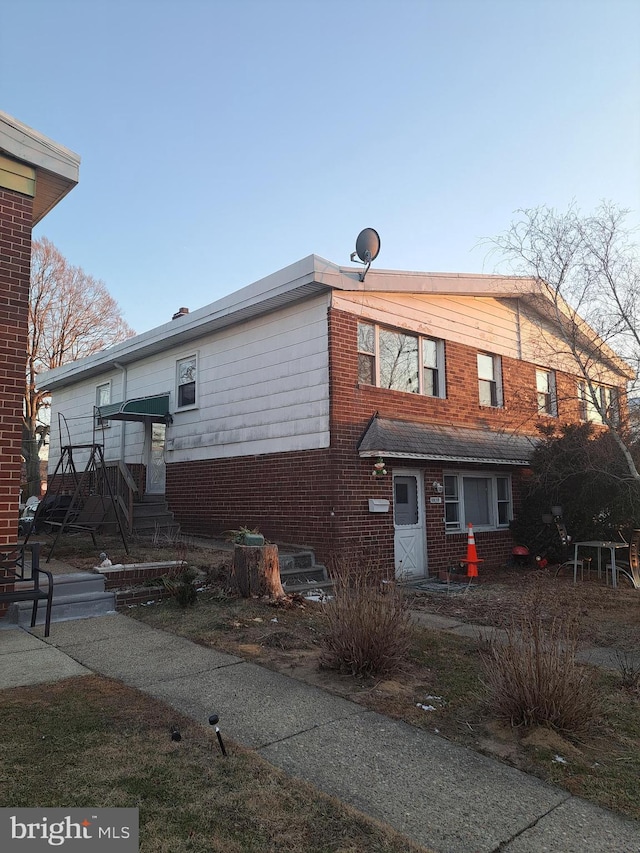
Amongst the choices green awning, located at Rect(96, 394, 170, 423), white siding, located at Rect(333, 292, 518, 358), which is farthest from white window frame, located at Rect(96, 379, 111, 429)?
white siding, located at Rect(333, 292, 518, 358)


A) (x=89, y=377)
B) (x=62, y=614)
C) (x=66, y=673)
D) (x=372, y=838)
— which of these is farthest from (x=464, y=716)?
(x=89, y=377)

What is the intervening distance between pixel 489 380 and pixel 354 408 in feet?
17.1

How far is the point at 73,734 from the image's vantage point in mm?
3744

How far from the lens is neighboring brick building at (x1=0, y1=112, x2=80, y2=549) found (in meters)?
6.86

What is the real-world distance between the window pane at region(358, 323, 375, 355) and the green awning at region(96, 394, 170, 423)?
5.96m

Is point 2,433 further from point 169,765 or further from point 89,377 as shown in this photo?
point 89,377

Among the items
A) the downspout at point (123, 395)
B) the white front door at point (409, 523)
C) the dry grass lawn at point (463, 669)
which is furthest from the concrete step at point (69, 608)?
the downspout at point (123, 395)

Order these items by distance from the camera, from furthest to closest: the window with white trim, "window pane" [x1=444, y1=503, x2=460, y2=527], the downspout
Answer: the downspout < the window with white trim < "window pane" [x1=444, y1=503, x2=460, y2=527]

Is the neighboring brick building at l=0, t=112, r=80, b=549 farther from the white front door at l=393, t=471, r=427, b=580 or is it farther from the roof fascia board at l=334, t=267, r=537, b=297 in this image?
the white front door at l=393, t=471, r=427, b=580

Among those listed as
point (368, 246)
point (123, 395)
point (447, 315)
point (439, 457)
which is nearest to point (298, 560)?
point (439, 457)

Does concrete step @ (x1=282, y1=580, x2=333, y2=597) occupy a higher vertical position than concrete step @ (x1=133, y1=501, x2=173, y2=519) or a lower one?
lower

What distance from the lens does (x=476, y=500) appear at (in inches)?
535

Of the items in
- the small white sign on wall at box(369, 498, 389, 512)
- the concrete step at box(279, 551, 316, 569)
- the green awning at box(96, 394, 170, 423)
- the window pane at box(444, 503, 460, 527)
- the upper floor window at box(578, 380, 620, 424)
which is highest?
the green awning at box(96, 394, 170, 423)

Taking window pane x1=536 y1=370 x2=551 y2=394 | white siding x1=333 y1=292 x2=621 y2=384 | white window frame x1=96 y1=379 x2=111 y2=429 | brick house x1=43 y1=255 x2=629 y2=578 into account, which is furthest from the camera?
white window frame x1=96 y1=379 x2=111 y2=429
